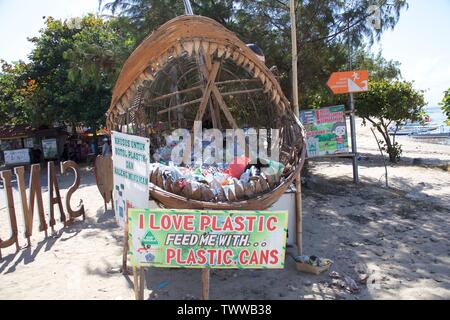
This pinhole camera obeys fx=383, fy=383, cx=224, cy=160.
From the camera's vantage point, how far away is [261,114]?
23.8 ft

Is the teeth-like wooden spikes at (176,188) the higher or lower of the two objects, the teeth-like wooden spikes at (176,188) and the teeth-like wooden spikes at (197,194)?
the higher

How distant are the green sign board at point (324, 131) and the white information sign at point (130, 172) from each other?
5.89 metres

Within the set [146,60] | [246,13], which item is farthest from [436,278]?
[246,13]

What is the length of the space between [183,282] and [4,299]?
1756mm

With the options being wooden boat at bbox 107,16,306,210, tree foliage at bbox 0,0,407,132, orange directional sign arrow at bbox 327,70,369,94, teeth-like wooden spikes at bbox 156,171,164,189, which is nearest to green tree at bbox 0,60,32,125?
tree foliage at bbox 0,0,407,132

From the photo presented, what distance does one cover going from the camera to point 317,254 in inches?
194

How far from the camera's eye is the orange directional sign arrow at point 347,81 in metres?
8.21

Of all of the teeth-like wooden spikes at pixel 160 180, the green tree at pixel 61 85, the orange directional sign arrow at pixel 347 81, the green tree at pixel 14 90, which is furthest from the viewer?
the green tree at pixel 14 90

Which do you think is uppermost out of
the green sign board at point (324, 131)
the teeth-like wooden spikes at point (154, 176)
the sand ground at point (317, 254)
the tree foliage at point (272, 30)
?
the tree foliage at point (272, 30)

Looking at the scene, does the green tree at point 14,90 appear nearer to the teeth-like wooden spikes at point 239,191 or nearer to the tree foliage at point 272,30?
the tree foliage at point 272,30

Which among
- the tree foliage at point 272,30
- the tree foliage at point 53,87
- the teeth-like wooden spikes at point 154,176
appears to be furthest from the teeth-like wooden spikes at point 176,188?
the tree foliage at point 53,87

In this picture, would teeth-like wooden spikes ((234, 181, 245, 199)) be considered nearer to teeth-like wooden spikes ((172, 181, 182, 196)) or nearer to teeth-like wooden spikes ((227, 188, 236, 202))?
teeth-like wooden spikes ((227, 188, 236, 202))

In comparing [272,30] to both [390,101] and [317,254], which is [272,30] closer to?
[317,254]

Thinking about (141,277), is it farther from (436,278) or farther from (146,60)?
(436,278)
